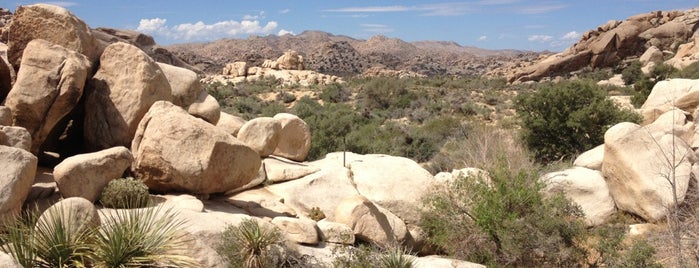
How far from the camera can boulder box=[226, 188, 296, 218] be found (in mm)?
11867

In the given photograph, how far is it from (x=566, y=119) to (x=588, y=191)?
744cm

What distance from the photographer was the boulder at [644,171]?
1344 centimetres

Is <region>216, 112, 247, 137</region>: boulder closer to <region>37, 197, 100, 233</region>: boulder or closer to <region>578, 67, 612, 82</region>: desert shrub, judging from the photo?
<region>37, 197, 100, 233</region>: boulder

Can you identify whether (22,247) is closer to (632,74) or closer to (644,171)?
(644,171)

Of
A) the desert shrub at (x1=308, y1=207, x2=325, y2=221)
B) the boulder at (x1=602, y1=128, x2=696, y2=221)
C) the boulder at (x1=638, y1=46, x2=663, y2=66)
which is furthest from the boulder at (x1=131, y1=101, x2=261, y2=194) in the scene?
the boulder at (x1=638, y1=46, x2=663, y2=66)

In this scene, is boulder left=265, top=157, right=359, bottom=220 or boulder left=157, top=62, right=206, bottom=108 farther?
boulder left=157, top=62, right=206, bottom=108

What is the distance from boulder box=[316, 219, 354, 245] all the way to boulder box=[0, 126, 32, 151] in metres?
5.74

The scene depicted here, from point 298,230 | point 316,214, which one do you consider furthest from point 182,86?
point 298,230

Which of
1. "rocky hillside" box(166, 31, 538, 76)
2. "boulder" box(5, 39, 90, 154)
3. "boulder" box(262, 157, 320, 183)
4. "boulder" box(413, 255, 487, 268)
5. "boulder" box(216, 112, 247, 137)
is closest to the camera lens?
"boulder" box(413, 255, 487, 268)

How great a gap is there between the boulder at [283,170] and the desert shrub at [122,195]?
13.1 feet

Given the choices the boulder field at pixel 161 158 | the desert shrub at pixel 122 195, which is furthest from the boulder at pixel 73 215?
the desert shrub at pixel 122 195

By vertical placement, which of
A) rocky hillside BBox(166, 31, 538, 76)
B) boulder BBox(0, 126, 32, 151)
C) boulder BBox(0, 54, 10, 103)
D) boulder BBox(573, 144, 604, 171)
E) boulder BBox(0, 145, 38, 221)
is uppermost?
boulder BBox(0, 54, 10, 103)

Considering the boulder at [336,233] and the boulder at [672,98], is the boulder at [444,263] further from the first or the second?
the boulder at [672,98]

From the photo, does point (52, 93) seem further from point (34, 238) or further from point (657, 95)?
point (657, 95)
